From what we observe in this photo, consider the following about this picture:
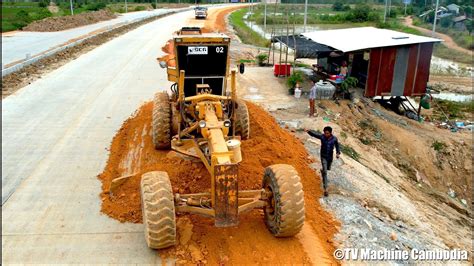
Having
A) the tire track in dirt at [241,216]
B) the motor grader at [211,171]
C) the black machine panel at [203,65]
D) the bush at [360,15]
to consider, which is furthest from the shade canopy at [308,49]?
the bush at [360,15]

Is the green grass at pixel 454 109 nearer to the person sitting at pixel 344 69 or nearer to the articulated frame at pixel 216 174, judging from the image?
the person sitting at pixel 344 69

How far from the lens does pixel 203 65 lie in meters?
9.34

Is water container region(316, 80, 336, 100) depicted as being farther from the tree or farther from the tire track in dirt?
the tree

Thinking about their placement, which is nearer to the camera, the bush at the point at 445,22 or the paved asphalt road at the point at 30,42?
the paved asphalt road at the point at 30,42

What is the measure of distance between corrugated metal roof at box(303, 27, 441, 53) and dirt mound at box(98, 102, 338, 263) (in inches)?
275

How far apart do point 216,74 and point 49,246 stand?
459 cm

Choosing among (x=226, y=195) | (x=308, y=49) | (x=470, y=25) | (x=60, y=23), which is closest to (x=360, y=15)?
(x=470, y=25)

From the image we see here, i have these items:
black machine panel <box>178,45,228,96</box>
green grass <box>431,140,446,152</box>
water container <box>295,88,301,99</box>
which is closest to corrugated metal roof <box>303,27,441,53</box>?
water container <box>295,88,301,99</box>

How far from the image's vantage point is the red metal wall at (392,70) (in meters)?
18.4

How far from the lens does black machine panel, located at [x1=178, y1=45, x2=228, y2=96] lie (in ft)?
29.8

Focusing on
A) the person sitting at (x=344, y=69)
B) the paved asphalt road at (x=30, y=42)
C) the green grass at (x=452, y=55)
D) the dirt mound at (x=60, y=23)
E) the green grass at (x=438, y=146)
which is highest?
the dirt mound at (x=60, y=23)

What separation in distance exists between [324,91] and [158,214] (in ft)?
40.1

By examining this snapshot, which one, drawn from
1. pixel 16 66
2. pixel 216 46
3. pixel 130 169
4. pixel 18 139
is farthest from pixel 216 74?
pixel 16 66

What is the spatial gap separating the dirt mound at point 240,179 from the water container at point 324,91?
4.89 m
